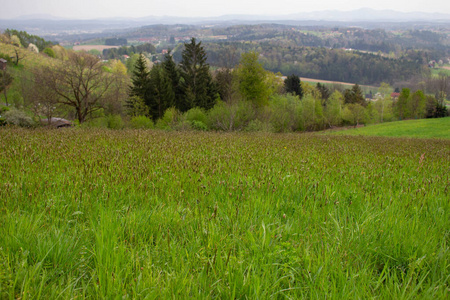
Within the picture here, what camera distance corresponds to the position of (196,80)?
55.1m

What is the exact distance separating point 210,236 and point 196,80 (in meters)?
55.1

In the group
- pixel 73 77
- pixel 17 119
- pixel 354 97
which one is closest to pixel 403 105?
pixel 354 97

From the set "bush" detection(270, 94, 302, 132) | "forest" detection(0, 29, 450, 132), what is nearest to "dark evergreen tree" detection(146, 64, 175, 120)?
"forest" detection(0, 29, 450, 132)

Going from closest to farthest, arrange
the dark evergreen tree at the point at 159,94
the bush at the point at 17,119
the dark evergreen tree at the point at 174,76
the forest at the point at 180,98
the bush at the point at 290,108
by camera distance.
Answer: the bush at the point at 17,119, the forest at the point at 180,98, the dark evergreen tree at the point at 159,94, the dark evergreen tree at the point at 174,76, the bush at the point at 290,108

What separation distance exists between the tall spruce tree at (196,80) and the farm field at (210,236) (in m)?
50.0

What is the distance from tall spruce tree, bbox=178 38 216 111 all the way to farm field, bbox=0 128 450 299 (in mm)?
50038

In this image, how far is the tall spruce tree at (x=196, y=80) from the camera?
5362cm

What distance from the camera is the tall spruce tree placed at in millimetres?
53625

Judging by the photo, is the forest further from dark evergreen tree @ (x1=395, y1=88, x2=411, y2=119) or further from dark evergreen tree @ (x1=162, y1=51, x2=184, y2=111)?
dark evergreen tree @ (x1=395, y1=88, x2=411, y2=119)

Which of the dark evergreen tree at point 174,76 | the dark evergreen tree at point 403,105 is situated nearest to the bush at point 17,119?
the dark evergreen tree at point 174,76

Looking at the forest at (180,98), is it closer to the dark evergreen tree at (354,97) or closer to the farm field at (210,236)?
the dark evergreen tree at (354,97)

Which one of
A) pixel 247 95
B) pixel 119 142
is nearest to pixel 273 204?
pixel 119 142

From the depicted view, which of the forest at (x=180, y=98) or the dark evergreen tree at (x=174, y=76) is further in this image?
the dark evergreen tree at (x=174, y=76)

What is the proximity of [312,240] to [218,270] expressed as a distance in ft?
3.19
